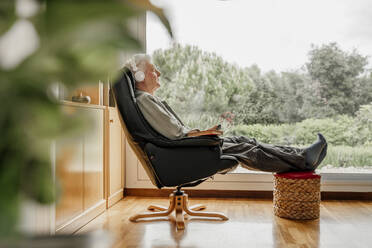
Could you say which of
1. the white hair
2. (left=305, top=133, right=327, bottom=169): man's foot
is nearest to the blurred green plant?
the white hair

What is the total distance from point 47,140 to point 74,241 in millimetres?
61

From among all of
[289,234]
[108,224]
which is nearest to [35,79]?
[289,234]

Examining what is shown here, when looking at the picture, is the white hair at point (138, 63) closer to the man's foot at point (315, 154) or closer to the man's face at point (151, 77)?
the man's face at point (151, 77)

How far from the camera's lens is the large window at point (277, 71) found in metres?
3.94

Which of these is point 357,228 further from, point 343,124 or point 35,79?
point 35,79

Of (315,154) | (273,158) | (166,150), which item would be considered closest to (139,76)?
(166,150)

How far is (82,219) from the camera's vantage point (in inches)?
107

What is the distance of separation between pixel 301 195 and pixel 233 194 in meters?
1.03

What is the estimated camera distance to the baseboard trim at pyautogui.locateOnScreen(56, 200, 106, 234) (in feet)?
7.93

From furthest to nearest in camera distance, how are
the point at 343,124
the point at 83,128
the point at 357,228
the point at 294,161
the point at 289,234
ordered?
the point at 343,124 < the point at 294,161 < the point at 357,228 < the point at 289,234 < the point at 83,128

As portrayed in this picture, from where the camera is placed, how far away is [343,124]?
155 inches

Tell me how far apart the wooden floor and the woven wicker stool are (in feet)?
0.26

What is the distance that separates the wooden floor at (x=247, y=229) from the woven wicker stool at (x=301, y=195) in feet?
0.26

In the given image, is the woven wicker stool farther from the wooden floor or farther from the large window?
the large window
